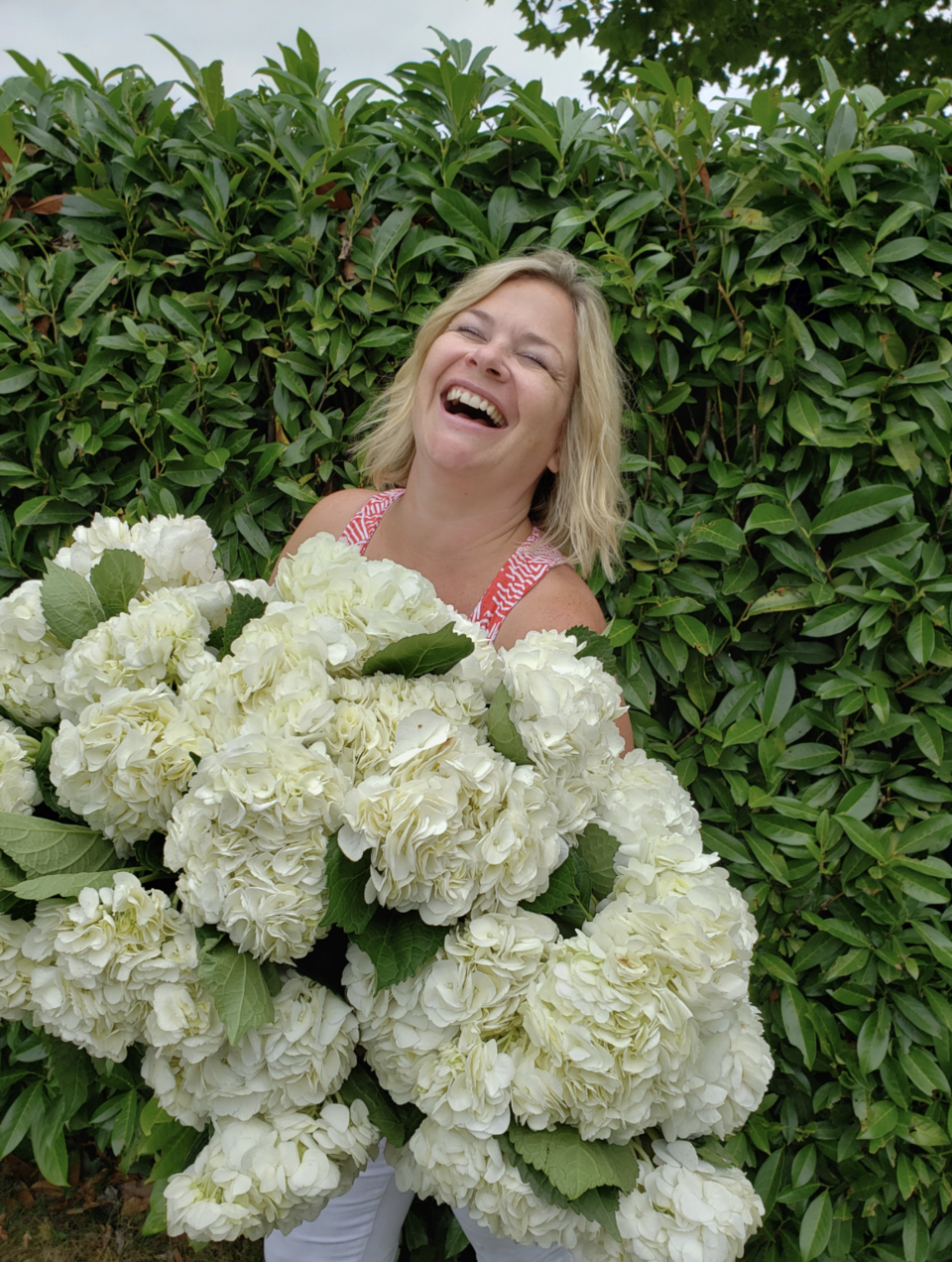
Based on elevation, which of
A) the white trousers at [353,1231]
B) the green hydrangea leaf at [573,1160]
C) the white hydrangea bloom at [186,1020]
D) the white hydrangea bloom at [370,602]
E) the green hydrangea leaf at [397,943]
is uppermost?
the white hydrangea bloom at [370,602]

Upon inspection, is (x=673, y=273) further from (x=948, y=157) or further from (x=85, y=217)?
(x=85, y=217)

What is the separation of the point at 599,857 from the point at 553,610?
818mm

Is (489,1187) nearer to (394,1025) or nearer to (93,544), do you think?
(394,1025)

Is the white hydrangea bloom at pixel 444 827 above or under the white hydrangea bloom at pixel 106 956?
above

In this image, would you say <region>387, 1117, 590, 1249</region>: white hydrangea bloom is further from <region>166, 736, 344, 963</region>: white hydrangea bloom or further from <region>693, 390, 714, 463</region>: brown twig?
<region>693, 390, 714, 463</region>: brown twig

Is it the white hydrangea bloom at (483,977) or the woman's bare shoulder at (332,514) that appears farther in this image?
the woman's bare shoulder at (332,514)

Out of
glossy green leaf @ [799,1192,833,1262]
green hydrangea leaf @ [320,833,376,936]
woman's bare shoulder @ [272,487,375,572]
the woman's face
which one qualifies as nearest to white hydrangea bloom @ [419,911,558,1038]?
green hydrangea leaf @ [320,833,376,936]

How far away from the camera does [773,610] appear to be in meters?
2.22

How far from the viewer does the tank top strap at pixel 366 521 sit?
211cm

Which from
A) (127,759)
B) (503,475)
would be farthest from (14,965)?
(503,475)

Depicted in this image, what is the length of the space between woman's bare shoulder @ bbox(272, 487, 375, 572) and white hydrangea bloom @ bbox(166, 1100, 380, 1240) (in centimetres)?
147

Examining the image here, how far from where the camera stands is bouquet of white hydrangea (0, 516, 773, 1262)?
89cm

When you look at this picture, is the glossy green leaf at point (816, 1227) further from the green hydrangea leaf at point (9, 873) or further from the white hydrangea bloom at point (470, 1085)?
the green hydrangea leaf at point (9, 873)

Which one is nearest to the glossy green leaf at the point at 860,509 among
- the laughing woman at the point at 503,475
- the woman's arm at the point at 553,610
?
the laughing woman at the point at 503,475
